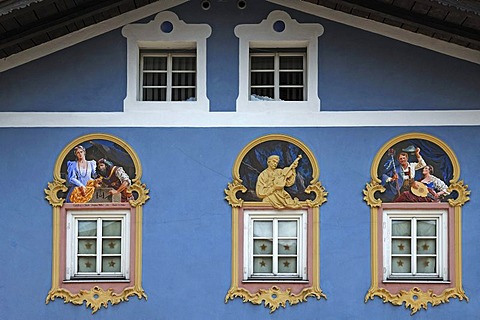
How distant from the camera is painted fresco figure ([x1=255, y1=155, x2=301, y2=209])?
1342 cm

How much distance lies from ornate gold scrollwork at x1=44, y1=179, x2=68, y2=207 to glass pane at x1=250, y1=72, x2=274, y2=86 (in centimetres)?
292

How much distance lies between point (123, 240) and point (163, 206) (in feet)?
2.32

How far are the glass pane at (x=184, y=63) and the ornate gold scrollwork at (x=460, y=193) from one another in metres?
3.86

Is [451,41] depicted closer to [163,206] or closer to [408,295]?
[408,295]

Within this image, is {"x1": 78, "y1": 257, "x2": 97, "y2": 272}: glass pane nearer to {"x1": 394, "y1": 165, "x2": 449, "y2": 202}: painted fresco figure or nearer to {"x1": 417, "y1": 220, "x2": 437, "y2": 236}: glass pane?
{"x1": 394, "y1": 165, "x2": 449, "y2": 202}: painted fresco figure

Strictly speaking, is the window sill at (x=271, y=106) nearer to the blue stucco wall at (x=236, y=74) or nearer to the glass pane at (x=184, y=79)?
the blue stucco wall at (x=236, y=74)

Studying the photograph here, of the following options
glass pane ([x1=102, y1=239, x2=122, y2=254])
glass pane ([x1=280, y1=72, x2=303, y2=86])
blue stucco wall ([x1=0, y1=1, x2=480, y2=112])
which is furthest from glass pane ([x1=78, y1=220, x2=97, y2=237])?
glass pane ([x1=280, y1=72, x2=303, y2=86])

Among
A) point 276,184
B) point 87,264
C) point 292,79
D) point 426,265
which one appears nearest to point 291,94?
point 292,79

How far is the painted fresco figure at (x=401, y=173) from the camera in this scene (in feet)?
44.0

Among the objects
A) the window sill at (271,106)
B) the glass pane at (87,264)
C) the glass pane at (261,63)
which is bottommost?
the glass pane at (87,264)

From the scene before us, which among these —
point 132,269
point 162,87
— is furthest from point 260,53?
point 132,269

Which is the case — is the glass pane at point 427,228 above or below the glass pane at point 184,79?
below

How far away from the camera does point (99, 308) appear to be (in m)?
13.4

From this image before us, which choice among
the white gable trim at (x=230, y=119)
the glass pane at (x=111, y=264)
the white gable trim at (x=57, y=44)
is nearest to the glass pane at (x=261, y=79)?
the white gable trim at (x=230, y=119)
